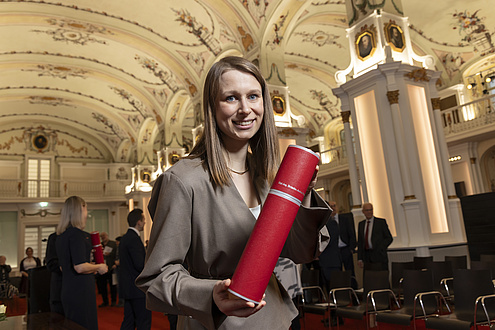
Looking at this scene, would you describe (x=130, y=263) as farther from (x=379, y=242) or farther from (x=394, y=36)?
(x=394, y=36)

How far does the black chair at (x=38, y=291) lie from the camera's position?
14.5 feet

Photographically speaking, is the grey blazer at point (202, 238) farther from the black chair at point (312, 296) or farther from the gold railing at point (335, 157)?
the gold railing at point (335, 157)

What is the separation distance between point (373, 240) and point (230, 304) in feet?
20.0

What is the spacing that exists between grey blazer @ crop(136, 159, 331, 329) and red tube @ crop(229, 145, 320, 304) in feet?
0.53

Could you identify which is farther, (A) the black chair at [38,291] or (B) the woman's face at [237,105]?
(A) the black chair at [38,291]

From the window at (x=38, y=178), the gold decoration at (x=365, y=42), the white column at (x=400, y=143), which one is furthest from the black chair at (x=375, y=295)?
the window at (x=38, y=178)

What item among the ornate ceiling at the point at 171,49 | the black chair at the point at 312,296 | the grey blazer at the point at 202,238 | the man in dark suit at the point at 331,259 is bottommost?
the black chair at the point at 312,296

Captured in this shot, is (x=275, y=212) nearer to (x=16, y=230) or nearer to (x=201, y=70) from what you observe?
(x=201, y=70)

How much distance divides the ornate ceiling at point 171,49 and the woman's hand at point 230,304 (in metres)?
8.27

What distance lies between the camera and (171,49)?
1452 centimetres

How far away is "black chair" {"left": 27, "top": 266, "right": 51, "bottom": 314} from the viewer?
14.5 feet

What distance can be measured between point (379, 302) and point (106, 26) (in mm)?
12381

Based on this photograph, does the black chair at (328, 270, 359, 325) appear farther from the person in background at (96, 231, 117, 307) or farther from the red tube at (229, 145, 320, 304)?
the person in background at (96, 231, 117, 307)

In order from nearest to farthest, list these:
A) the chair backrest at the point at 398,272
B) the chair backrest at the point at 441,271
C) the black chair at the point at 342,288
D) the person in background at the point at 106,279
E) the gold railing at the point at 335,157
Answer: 1. the chair backrest at the point at 441,271
2. the black chair at the point at 342,288
3. the chair backrest at the point at 398,272
4. the person in background at the point at 106,279
5. the gold railing at the point at 335,157
